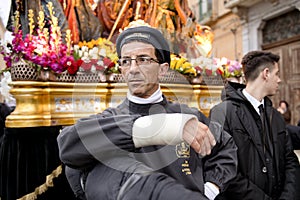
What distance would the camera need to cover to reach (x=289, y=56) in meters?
9.68

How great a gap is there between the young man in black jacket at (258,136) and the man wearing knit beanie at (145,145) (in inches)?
22.5

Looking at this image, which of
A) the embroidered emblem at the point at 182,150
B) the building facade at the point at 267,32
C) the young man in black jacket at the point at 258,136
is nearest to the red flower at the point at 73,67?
the young man in black jacket at the point at 258,136

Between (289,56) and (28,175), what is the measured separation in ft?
29.3

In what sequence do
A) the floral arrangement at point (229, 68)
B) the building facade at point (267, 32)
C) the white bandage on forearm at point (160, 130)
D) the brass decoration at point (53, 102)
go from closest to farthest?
the white bandage on forearm at point (160, 130) < the brass decoration at point (53, 102) < the floral arrangement at point (229, 68) < the building facade at point (267, 32)

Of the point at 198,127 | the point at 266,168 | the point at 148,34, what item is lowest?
the point at 266,168

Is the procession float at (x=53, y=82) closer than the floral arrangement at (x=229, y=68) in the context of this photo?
Yes

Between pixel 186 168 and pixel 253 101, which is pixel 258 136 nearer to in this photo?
pixel 253 101

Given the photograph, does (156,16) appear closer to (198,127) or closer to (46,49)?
(46,49)

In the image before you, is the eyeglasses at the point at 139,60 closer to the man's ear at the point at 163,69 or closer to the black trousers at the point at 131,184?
the man's ear at the point at 163,69

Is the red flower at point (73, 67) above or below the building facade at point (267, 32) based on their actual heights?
below

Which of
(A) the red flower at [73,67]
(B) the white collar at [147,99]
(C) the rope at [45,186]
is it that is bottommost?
(C) the rope at [45,186]

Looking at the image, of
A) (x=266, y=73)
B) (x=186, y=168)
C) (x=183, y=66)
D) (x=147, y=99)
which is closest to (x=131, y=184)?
(x=186, y=168)

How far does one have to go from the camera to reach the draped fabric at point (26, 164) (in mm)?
2670

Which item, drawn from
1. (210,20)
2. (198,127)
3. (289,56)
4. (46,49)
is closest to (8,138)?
(46,49)
